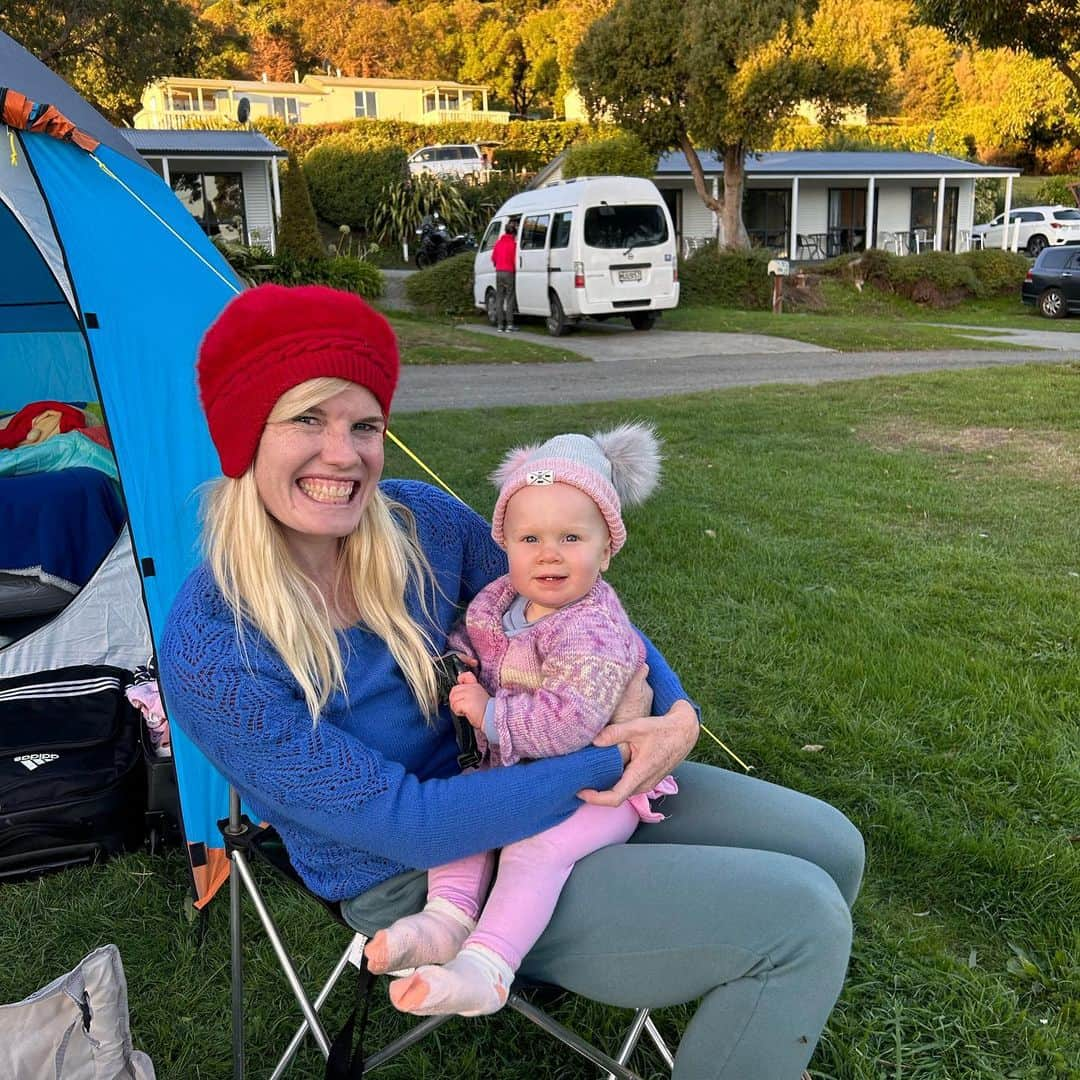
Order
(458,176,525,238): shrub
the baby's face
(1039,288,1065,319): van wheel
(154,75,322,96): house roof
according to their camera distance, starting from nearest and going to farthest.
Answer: the baby's face
(1039,288,1065,319): van wheel
(458,176,525,238): shrub
(154,75,322,96): house roof

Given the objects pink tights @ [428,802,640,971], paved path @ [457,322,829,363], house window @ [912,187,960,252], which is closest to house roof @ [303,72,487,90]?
house window @ [912,187,960,252]

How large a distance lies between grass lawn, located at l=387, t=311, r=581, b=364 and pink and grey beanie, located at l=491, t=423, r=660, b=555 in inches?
437

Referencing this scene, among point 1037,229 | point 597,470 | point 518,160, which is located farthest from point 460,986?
point 518,160

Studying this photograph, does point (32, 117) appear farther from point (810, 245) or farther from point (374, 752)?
point (810, 245)

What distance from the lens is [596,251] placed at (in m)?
14.4

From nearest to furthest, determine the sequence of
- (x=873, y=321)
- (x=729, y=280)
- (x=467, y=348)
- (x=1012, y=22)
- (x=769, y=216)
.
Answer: (x=1012, y=22), (x=467, y=348), (x=873, y=321), (x=729, y=280), (x=769, y=216)

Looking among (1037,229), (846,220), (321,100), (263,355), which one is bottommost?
(263,355)

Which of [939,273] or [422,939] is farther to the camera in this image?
[939,273]

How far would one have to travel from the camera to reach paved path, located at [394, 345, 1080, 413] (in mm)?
10328

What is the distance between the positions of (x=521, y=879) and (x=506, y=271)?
49.5 feet

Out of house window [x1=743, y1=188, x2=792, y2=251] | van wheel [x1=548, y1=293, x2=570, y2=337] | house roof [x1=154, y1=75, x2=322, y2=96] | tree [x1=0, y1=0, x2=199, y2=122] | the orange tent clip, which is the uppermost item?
house roof [x1=154, y1=75, x2=322, y2=96]

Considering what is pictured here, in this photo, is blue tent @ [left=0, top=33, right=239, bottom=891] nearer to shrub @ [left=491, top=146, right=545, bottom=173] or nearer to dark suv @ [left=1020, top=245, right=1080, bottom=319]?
dark suv @ [left=1020, top=245, right=1080, bottom=319]

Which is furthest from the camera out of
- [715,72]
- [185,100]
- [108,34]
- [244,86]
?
[244,86]

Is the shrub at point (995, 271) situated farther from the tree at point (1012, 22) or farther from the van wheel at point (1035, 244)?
the tree at point (1012, 22)
